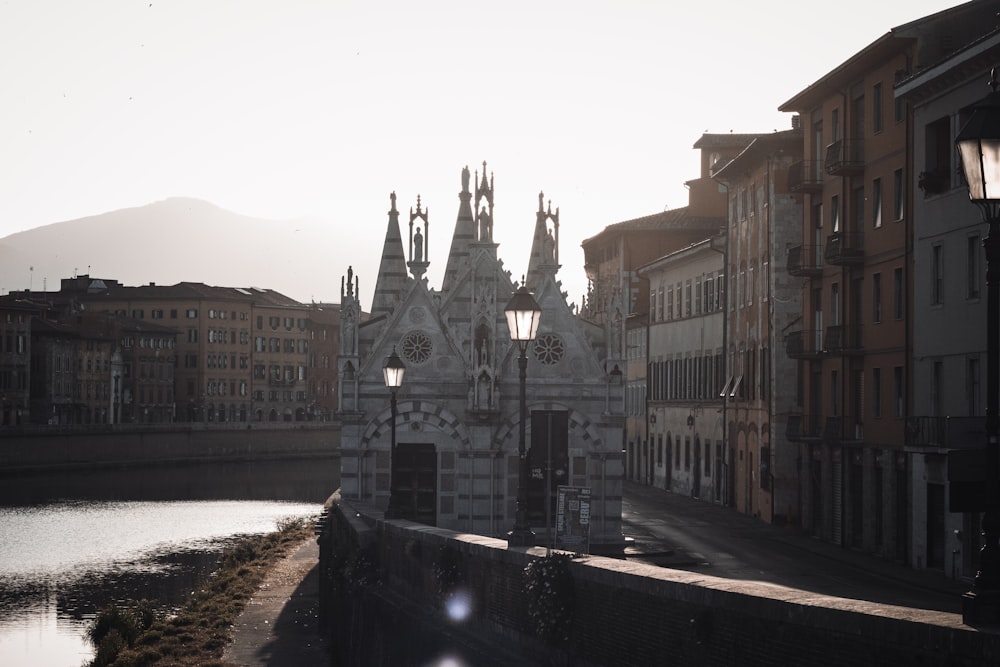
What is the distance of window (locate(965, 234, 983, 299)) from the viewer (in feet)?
132

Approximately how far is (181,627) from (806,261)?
23.7 meters

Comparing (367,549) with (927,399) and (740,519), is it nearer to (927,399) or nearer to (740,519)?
(927,399)

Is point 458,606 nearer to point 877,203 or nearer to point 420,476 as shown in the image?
point 420,476

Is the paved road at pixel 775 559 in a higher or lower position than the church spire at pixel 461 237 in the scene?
lower

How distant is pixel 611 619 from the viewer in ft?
58.6

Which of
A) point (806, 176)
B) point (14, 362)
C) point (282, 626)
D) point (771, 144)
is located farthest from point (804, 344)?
point (14, 362)

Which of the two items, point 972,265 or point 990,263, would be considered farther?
point 972,265

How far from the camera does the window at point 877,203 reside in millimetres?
49000

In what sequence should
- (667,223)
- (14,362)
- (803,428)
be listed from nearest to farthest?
(803,428) < (667,223) < (14,362)

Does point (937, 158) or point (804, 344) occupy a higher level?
point (937, 158)

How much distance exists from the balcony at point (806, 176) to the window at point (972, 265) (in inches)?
545

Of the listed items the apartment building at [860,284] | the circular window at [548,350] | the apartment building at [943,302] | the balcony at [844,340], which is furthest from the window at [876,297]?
the circular window at [548,350]

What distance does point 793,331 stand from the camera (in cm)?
5894

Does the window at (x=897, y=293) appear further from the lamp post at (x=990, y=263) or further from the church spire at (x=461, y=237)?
the lamp post at (x=990, y=263)
